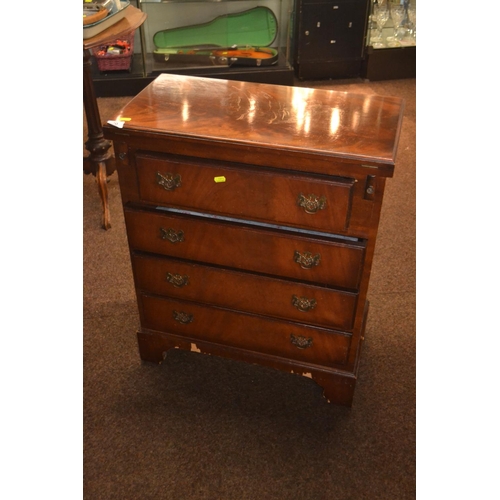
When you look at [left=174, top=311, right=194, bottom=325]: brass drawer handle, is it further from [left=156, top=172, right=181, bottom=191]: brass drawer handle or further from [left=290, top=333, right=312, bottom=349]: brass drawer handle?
[left=156, top=172, right=181, bottom=191]: brass drawer handle

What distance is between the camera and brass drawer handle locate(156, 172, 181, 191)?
1728 millimetres

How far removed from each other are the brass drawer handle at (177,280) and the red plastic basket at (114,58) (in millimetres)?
2894

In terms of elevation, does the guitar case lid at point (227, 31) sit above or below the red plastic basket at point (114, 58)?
above

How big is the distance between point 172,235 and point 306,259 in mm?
449

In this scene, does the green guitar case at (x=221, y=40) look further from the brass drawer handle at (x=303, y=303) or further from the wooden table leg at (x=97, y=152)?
the brass drawer handle at (x=303, y=303)

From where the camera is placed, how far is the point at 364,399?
2096mm

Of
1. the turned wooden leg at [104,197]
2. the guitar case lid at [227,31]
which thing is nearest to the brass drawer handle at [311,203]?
the turned wooden leg at [104,197]

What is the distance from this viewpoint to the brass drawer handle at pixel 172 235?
1843mm

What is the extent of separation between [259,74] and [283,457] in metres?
3.28

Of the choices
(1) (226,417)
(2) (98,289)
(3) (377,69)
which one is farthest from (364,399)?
(3) (377,69)

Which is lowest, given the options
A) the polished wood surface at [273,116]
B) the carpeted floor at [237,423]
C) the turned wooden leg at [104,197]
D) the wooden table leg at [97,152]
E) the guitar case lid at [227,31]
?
the carpeted floor at [237,423]

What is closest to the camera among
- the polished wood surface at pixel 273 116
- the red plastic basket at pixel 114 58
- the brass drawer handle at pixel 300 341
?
the polished wood surface at pixel 273 116

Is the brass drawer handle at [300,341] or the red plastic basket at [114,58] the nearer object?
the brass drawer handle at [300,341]

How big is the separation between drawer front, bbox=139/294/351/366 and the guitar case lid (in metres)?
3.01
